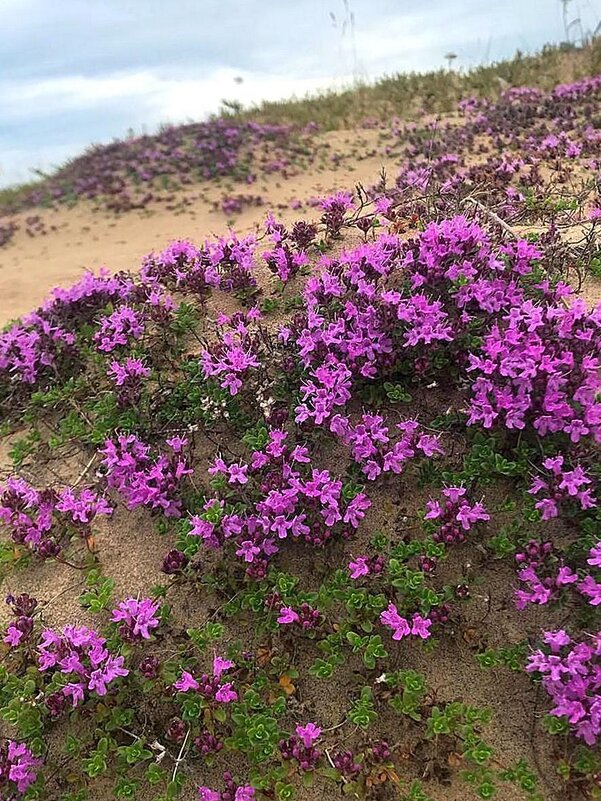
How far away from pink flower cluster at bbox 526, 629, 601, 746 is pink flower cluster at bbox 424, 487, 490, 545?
0.58m

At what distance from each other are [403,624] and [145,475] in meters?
1.48

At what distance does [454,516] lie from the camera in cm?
296

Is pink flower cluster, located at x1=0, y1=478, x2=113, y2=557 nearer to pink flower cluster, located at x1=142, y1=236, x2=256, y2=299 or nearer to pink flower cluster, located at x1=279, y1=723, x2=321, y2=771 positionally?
pink flower cluster, located at x1=279, y1=723, x2=321, y2=771

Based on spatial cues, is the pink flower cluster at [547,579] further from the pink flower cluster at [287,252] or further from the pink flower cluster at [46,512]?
the pink flower cluster at [287,252]

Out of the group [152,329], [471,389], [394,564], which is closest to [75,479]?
[152,329]

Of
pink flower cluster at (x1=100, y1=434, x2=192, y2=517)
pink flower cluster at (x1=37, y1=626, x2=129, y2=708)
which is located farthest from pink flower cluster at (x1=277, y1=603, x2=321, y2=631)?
pink flower cluster at (x1=100, y1=434, x2=192, y2=517)

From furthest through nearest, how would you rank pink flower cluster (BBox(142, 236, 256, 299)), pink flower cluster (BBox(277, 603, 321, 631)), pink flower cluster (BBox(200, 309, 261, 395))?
1. pink flower cluster (BBox(142, 236, 256, 299))
2. pink flower cluster (BBox(200, 309, 261, 395))
3. pink flower cluster (BBox(277, 603, 321, 631))

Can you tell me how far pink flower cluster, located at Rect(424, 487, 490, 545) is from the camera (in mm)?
2904

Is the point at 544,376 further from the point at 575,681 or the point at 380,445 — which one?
the point at 575,681

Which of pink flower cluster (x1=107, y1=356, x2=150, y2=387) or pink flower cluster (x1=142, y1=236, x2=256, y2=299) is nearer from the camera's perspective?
pink flower cluster (x1=107, y1=356, x2=150, y2=387)

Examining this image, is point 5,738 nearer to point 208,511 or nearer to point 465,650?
point 208,511

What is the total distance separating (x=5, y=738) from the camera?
2840 mm

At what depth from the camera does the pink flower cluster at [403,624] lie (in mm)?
2664

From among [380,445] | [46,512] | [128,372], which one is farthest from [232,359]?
[46,512]
